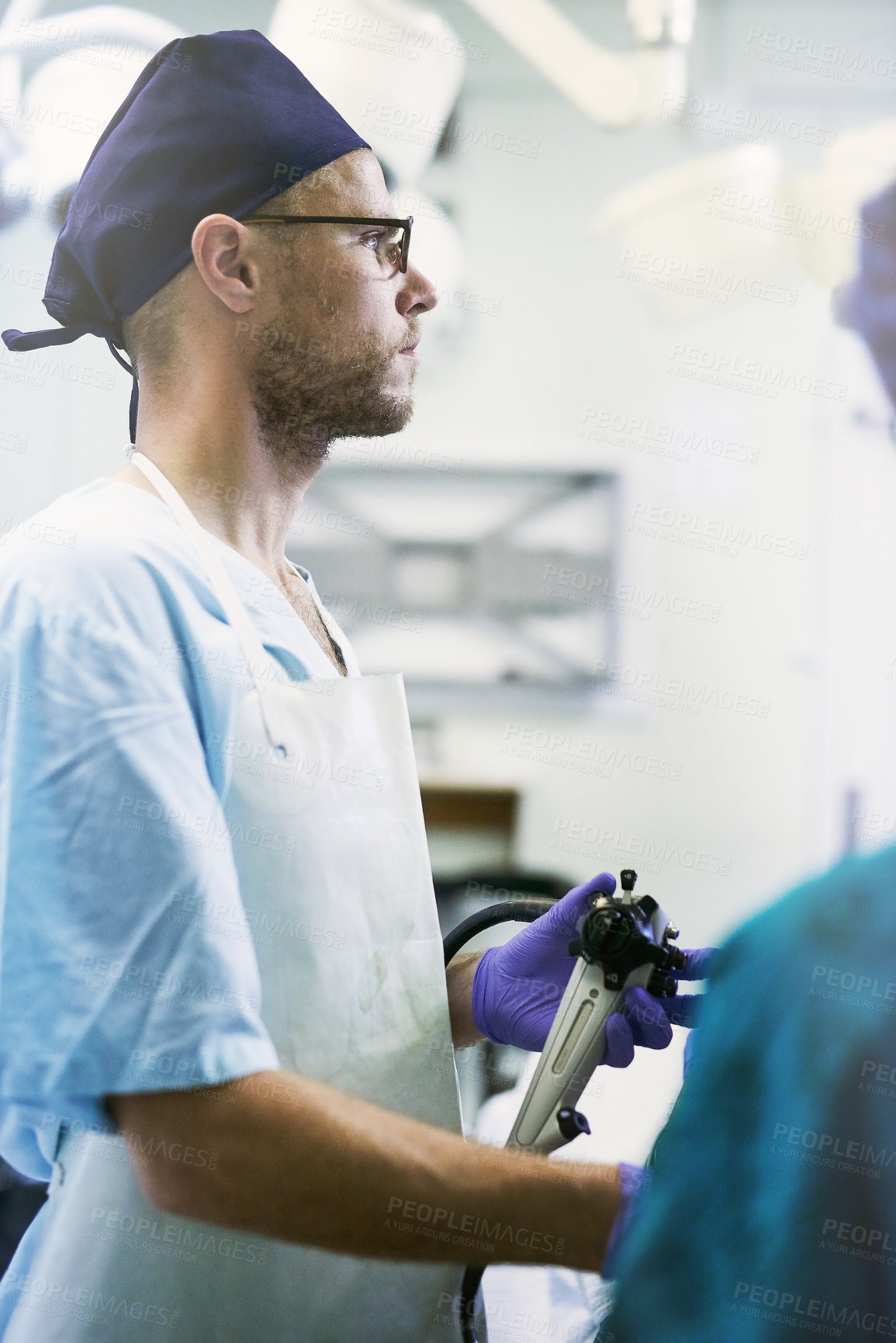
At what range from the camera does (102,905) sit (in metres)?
0.62

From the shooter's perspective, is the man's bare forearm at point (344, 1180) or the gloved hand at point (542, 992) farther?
the gloved hand at point (542, 992)

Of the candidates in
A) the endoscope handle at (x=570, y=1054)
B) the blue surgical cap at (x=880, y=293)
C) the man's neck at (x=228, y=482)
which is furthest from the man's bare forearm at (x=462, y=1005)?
the blue surgical cap at (x=880, y=293)

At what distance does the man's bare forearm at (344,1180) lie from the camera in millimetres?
609

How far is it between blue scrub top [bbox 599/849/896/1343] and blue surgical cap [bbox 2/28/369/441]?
2.44ft

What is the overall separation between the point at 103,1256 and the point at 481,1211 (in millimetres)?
283

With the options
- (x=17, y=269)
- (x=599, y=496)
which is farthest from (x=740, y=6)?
(x=17, y=269)

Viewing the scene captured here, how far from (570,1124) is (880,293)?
0.57 meters

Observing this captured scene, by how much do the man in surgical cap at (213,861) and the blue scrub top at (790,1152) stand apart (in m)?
0.19

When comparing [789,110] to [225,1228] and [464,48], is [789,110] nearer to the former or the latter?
[464,48]

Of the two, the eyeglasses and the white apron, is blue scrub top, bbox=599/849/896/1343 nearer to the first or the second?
the white apron

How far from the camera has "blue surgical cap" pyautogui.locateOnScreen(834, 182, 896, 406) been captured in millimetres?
586

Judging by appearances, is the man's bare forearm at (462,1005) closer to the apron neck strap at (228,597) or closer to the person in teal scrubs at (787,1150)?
the apron neck strap at (228,597)

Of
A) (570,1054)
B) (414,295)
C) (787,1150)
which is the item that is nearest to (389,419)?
(414,295)

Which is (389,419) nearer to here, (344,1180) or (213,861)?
(213,861)
